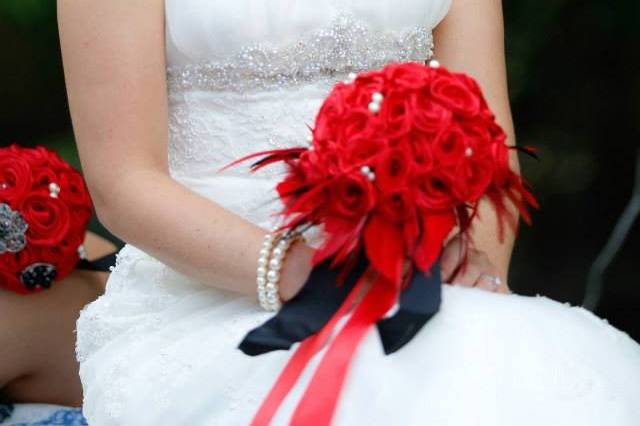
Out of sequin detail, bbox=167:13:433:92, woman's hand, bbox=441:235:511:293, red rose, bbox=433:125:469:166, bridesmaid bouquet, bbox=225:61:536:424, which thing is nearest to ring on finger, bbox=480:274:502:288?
woman's hand, bbox=441:235:511:293

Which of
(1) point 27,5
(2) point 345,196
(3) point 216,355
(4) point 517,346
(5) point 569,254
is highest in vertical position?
(2) point 345,196

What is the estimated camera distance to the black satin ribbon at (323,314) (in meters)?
1.08

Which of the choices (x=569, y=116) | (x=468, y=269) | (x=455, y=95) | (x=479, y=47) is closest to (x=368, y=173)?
(x=455, y=95)

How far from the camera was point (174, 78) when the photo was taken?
1.47 meters

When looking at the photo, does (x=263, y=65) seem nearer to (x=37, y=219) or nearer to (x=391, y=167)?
(x=391, y=167)

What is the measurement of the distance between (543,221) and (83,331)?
5.84 feet

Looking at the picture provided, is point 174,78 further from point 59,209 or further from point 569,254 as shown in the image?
point 569,254

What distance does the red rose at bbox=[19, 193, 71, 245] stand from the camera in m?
2.02

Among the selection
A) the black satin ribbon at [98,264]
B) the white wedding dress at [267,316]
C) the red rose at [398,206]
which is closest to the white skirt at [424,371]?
the white wedding dress at [267,316]

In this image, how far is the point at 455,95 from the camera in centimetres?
110

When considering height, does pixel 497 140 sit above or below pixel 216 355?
above

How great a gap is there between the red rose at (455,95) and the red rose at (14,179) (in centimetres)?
113

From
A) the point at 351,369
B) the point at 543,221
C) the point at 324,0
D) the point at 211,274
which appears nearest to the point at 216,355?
the point at 211,274

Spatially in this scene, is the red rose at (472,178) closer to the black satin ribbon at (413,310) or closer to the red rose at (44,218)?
the black satin ribbon at (413,310)
